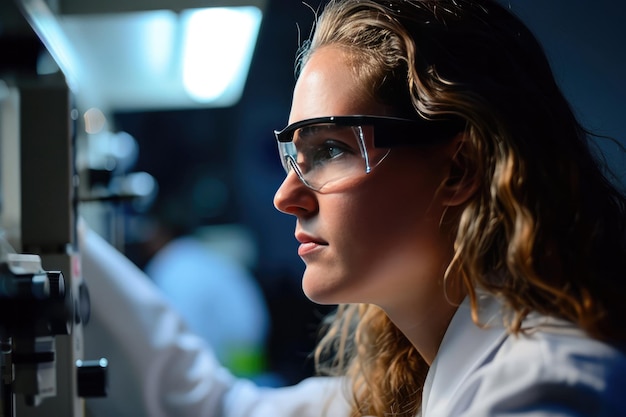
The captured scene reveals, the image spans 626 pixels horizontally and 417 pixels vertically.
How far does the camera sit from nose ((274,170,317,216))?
99 cm

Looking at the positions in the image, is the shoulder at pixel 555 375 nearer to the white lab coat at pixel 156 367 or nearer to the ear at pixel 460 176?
the ear at pixel 460 176

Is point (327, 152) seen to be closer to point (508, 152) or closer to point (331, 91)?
point (331, 91)

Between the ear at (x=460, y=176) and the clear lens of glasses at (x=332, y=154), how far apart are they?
111 millimetres

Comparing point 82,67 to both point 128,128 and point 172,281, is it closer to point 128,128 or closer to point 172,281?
point 172,281

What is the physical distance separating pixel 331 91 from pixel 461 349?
466 mm

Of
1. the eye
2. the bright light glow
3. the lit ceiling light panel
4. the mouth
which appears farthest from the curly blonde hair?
the bright light glow

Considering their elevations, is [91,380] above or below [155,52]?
below

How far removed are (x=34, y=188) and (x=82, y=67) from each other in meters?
1.70

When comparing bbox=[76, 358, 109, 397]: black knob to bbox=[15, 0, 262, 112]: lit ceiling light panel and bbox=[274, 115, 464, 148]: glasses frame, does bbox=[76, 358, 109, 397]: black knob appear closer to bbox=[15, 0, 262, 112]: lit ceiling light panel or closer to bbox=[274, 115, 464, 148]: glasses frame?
bbox=[274, 115, 464, 148]: glasses frame

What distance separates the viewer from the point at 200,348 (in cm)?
146

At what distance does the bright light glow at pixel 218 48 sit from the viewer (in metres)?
1.88

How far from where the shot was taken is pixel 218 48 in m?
2.34

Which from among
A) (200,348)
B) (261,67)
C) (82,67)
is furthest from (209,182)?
(200,348)

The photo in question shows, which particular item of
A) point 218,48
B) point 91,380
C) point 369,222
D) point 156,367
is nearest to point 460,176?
point 369,222
